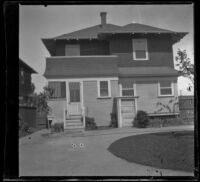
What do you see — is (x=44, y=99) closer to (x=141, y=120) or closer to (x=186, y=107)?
(x=141, y=120)

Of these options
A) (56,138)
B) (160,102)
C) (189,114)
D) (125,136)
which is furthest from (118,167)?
(160,102)

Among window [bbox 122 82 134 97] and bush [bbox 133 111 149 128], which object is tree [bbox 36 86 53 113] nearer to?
window [bbox 122 82 134 97]

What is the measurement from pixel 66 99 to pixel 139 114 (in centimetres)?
139

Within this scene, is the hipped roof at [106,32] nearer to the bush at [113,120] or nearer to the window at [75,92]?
the window at [75,92]

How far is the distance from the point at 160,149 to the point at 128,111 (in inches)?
35.4

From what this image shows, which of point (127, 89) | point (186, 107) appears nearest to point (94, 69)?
point (127, 89)

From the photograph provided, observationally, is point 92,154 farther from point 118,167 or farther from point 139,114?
point 139,114

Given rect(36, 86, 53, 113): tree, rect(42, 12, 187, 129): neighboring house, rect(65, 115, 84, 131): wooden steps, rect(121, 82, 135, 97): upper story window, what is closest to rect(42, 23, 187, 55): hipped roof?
rect(42, 12, 187, 129): neighboring house

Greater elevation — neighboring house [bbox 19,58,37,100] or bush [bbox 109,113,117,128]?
neighboring house [bbox 19,58,37,100]

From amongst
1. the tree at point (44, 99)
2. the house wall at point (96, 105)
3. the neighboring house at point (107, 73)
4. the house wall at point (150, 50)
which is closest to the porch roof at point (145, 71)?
the neighboring house at point (107, 73)

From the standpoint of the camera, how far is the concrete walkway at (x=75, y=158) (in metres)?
2.98

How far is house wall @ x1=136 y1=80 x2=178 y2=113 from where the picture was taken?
386 centimetres

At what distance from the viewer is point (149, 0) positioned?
100 inches
